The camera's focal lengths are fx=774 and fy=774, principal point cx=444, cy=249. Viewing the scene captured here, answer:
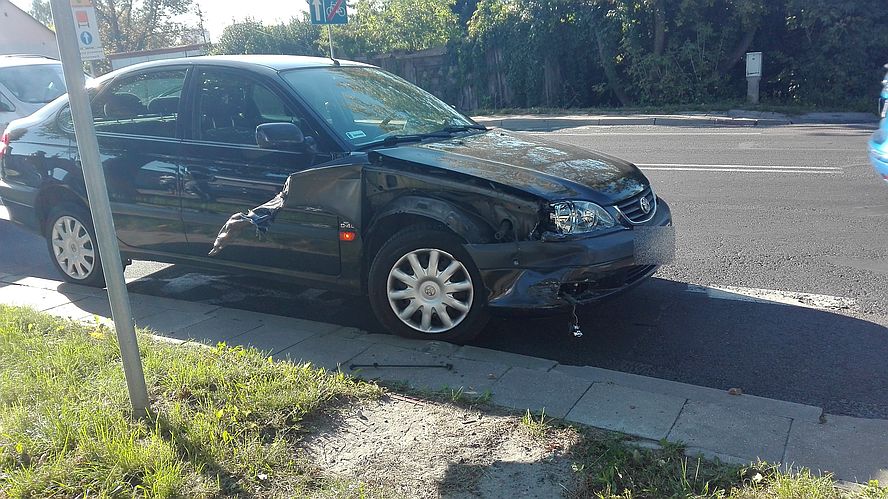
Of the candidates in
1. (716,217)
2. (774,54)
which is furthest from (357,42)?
(716,217)

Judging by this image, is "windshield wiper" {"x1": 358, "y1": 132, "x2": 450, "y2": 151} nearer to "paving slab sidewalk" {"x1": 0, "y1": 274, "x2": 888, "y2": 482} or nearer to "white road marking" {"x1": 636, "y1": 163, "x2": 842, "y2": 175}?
"paving slab sidewalk" {"x1": 0, "y1": 274, "x2": 888, "y2": 482}

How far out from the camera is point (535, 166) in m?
4.65

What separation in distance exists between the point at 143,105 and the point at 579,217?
11.2 ft

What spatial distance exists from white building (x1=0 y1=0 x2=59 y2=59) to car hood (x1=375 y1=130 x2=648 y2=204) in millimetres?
30285

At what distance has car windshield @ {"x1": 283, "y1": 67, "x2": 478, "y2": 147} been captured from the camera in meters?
5.06

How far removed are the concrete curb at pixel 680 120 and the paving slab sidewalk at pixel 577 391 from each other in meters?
13.2

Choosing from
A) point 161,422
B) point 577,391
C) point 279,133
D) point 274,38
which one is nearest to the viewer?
point 161,422

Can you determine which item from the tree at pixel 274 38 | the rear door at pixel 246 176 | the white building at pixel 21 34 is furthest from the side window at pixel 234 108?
the white building at pixel 21 34

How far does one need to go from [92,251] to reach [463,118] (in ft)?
9.93

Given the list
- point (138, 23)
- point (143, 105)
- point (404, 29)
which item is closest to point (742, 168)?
point (143, 105)

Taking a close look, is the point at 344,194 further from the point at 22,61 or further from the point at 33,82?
the point at 22,61

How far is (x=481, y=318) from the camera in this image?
4.45 m

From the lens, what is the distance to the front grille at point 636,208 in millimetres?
4566

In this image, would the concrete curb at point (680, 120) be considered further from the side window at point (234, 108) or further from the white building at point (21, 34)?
the white building at point (21, 34)
